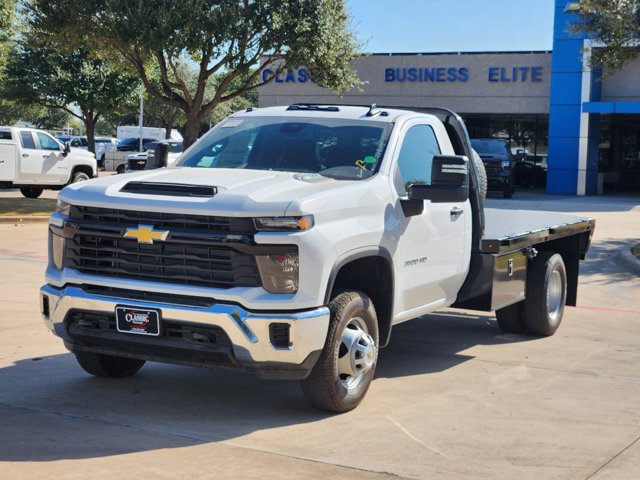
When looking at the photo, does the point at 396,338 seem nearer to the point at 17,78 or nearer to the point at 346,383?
the point at 346,383

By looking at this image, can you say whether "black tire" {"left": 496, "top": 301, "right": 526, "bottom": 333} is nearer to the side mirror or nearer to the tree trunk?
the side mirror

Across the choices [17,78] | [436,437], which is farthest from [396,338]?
[17,78]

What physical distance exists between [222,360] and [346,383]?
945 mm

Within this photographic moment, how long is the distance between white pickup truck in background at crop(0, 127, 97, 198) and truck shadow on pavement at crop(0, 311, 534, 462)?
58.7 ft

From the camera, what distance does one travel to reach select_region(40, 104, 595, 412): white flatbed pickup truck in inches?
219

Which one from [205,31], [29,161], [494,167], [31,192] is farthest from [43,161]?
[494,167]

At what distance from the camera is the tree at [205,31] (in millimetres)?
23156

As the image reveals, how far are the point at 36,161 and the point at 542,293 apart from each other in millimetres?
18803

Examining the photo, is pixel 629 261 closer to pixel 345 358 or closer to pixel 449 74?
pixel 345 358

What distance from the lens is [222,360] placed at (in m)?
5.65

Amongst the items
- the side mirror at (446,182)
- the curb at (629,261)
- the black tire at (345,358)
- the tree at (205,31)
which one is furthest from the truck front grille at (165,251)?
the tree at (205,31)

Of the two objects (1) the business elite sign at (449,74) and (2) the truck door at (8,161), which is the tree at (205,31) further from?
(1) the business elite sign at (449,74)

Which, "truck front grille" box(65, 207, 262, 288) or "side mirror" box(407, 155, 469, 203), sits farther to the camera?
"side mirror" box(407, 155, 469, 203)

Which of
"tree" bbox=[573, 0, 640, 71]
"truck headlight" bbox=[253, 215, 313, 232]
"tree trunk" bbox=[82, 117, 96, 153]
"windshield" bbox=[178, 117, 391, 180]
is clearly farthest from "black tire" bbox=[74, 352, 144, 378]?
"tree trunk" bbox=[82, 117, 96, 153]
